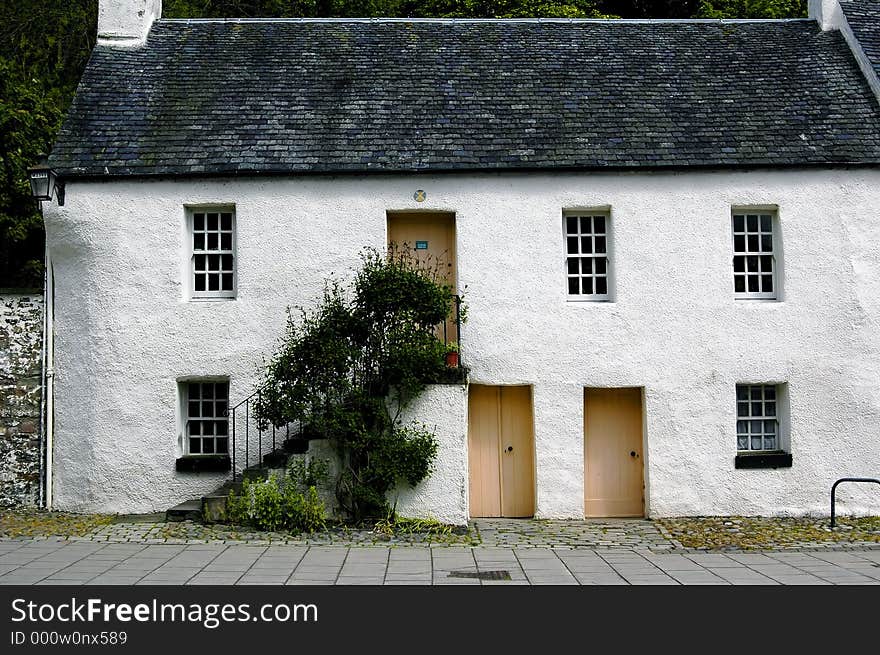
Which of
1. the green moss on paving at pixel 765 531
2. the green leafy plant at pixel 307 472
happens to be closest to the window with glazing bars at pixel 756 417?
the green moss on paving at pixel 765 531

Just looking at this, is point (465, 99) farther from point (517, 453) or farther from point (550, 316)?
point (517, 453)

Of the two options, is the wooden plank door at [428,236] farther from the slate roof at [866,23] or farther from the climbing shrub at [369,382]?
the slate roof at [866,23]

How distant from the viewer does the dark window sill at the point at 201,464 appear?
14.2 meters

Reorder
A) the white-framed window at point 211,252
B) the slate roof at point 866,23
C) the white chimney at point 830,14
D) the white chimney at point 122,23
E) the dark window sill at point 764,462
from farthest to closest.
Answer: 1. the white chimney at point 830,14
2. the white chimney at point 122,23
3. the slate roof at point 866,23
4. the white-framed window at point 211,252
5. the dark window sill at point 764,462

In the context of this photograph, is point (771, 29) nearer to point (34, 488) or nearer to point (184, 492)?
point (184, 492)

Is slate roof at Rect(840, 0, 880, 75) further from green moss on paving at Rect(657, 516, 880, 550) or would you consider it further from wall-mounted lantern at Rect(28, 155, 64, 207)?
wall-mounted lantern at Rect(28, 155, 64, 207)

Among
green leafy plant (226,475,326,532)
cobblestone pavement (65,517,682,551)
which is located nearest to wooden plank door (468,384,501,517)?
cobblestone pavement (65,517,682,551)

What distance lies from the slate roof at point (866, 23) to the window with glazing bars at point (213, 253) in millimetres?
11932

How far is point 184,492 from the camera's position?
14.3 m

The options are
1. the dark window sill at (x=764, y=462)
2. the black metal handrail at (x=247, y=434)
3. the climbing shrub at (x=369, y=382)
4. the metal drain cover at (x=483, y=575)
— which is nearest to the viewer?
the metal drain cover at (x=483, y=575)

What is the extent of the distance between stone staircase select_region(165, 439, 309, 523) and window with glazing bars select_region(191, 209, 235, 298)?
3.06 metres

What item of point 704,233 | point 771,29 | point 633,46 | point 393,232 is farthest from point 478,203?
point 771,29

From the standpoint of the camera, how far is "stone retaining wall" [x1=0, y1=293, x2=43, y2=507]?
14.5 metres

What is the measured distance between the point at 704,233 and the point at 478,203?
12.6 ft
